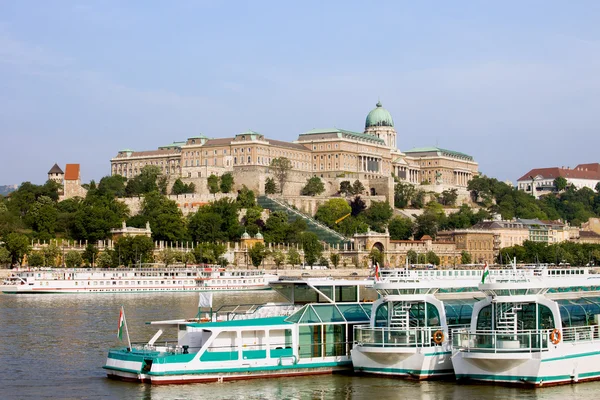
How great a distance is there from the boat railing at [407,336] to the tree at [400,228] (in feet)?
337

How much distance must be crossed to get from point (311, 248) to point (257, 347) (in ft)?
281

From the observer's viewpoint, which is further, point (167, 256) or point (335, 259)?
point (335, 259)

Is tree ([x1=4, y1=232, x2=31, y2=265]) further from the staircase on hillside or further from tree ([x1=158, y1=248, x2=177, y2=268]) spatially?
the staircase on hillside

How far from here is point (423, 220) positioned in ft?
460

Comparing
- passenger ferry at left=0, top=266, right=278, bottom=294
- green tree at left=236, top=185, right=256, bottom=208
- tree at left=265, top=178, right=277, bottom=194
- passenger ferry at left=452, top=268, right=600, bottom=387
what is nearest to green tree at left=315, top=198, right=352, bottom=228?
tree at left=265, top=178, right=277, bottom=194

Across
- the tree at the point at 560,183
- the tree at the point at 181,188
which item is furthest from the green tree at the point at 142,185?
the tree at the point at 560,183

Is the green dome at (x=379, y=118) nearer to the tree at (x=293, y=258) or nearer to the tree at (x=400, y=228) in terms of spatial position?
the tree at (x=400, y=228)

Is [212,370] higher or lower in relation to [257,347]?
lower

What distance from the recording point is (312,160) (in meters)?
160

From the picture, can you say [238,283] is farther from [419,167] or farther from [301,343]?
[419,167]

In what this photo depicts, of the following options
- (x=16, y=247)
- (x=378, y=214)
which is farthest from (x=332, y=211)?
(x=16, y=247)

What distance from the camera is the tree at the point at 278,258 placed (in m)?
111

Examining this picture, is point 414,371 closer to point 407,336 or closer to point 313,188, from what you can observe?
point 407,336

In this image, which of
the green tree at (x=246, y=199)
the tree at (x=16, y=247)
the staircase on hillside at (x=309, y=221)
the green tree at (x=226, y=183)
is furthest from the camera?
the green tree at (x=226, y=183)
